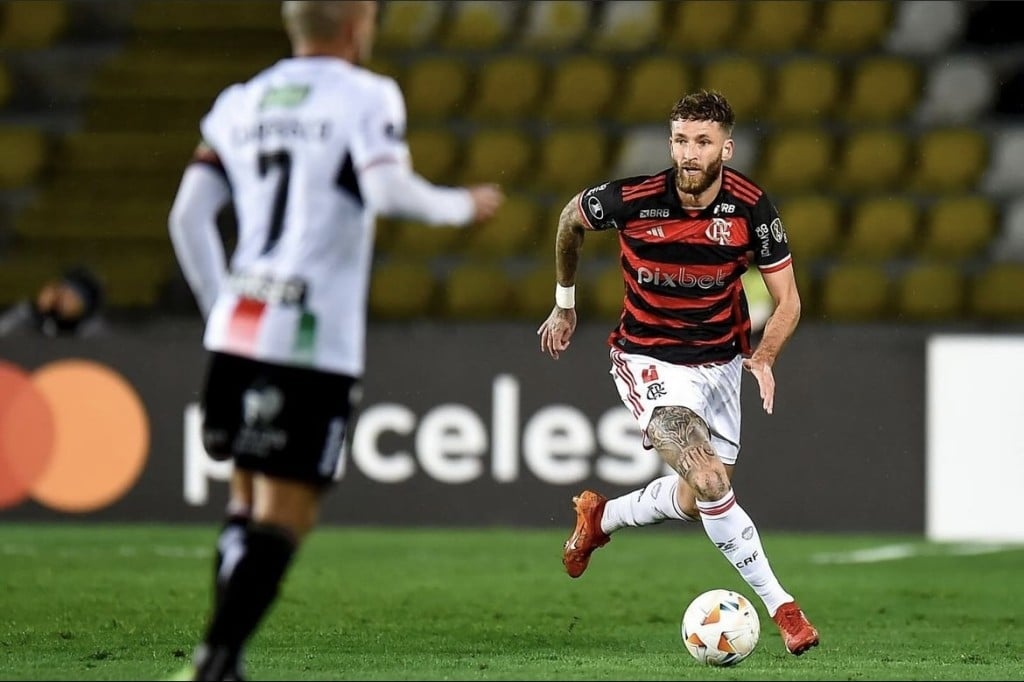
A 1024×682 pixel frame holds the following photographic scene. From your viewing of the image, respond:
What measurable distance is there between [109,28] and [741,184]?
11277 millimetres

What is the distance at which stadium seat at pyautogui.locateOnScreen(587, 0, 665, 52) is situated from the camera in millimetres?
16031

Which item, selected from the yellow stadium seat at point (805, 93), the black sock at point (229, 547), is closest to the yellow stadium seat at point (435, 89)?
the yellow stadium seat at point (805, 93)

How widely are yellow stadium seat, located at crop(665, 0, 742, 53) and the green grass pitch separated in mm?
5027

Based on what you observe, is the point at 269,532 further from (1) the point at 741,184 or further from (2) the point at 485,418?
(2) the point at 485,418

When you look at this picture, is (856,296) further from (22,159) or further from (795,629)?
(795,629)

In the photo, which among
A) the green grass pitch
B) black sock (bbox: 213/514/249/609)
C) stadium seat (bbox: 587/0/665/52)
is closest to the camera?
black sock (bbox: 213/514/249/609)

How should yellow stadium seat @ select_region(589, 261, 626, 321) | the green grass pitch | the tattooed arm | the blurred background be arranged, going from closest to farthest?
the green grass pitch < the tattooed arm < yellow stadium seat @ select_region(589, 261, 626, 321) < the blurred background

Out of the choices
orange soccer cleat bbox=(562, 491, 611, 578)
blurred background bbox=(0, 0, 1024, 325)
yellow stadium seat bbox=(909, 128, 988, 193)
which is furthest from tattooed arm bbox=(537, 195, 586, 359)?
yellow stadium seat bbox=(909, 128, 988, 193)

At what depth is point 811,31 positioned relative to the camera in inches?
626

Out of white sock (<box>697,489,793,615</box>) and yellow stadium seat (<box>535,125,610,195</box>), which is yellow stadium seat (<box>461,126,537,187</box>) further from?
white sock (<box>697,489,793,615</box>)

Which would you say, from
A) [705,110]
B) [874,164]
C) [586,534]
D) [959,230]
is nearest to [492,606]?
[586,534]

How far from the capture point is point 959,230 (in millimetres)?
14727

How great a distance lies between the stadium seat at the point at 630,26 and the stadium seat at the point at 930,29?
6.24 feet

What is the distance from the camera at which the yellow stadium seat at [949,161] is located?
1509 centimetres
